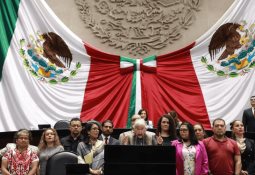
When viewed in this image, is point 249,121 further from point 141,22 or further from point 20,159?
point 20,159

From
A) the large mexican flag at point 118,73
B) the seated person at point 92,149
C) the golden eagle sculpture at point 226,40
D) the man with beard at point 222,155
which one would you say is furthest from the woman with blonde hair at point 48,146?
the golden eagle sculpture at point 226,40

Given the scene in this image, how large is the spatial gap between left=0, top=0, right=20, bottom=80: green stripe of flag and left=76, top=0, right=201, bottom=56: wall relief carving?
1.28 metres

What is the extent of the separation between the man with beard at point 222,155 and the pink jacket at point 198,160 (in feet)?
0.52

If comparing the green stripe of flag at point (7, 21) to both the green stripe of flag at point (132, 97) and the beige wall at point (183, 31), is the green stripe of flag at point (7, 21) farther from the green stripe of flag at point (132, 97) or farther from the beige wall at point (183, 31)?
the green stripe of flag at point (132, 97)

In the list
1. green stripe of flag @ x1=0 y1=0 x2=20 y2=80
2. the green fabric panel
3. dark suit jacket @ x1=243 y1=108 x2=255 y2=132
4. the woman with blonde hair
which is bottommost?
the woman with blonde hair

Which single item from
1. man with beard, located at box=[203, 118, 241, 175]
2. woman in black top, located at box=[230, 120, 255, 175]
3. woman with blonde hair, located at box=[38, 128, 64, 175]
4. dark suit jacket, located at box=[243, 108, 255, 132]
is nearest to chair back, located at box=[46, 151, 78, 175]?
woman with blonde hair, located at box=[38, 128, 64, 175]

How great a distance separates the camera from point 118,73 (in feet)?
35.3

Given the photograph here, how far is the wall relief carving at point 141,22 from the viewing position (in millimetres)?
10953

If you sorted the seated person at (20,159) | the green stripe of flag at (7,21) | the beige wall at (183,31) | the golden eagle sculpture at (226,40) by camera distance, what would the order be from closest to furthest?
the seated person at (20,159)
the green stripe of flag at (7,21)
the golden eagle sculpture at (226,40)
the beige wall at (183,31)

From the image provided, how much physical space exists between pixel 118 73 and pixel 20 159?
14.7 ft

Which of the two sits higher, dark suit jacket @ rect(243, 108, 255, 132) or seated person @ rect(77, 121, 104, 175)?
dark suit jacket @ rect(243, 108, 255, 132)

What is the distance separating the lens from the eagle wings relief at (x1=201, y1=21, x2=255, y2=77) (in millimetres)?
10508

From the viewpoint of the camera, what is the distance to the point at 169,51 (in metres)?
10.9

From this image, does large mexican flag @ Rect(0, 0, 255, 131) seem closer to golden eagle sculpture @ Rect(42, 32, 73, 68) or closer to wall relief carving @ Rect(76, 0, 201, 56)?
golden eagle sculpture @ Rect(42, 32, 73, 68)
